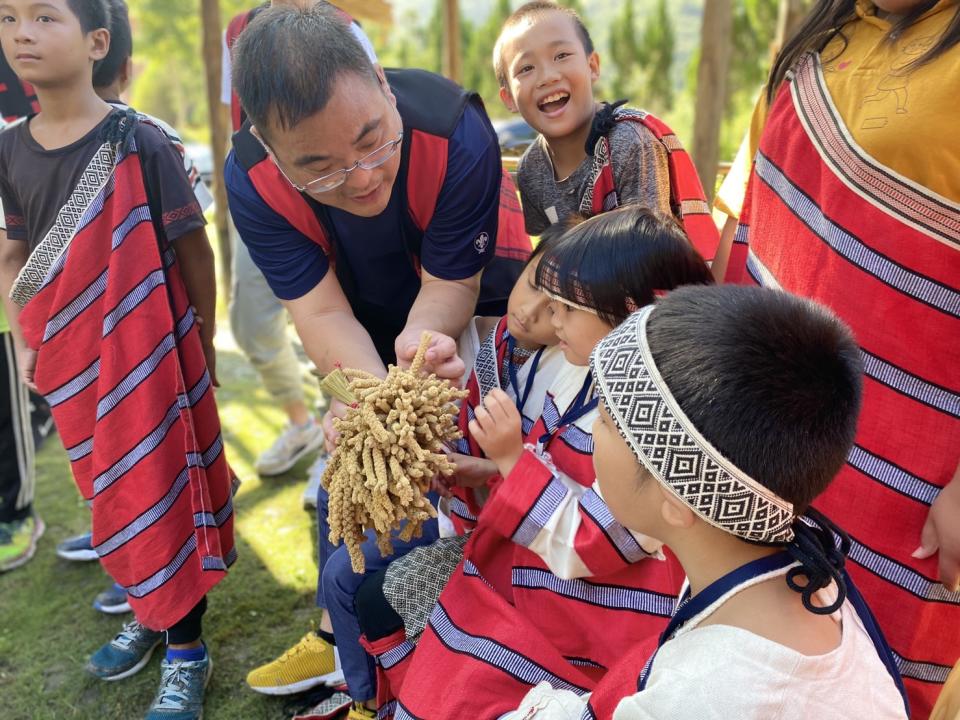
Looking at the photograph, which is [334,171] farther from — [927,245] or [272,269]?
[927,245]

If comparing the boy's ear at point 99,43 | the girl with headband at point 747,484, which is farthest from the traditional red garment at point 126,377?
the girl with headband at point 747,484

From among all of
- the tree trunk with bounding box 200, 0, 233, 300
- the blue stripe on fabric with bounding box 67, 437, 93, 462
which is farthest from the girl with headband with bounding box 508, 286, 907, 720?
the tree trunk with bounding box 200, 0, 233, 300

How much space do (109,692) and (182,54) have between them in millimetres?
30463

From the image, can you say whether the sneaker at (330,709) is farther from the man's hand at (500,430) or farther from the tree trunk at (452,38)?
the tree trunk at (452,38)

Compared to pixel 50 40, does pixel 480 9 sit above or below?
below

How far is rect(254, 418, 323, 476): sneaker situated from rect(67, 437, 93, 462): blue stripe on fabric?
1.47 m

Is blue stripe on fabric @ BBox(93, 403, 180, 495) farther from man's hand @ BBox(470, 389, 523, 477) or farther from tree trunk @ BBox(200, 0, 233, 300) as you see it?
tree trunk @ BBox(200, 0, 233, 300)

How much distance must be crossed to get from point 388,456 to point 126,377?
44.3 inches

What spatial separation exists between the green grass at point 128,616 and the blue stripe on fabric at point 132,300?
1.19 meters

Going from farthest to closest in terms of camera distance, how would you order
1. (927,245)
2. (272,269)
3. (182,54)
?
1. (182,54)
2. (272,269)
3. (927,245)

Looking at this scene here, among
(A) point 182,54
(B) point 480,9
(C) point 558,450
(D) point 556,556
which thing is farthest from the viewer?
(B) point 480,9

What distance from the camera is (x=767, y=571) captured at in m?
1.18

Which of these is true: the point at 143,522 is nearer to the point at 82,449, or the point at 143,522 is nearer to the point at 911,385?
the point at 82,449

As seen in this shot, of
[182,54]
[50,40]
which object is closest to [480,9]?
[182,54]
